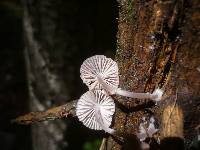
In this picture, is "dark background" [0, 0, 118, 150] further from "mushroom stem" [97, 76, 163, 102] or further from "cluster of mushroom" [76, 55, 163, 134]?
"mushroom stem" [97, 76, 163, 102]

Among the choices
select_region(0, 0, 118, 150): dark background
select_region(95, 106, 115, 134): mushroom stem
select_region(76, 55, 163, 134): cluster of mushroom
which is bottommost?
select_region(0, 0, 118, 150): dark background

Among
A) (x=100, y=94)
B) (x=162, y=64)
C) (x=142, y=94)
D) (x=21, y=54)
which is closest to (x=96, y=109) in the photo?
(x=100, y=94)

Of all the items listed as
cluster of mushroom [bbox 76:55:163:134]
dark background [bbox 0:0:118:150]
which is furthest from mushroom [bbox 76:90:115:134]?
dark background [bbox 0:0:118:150]

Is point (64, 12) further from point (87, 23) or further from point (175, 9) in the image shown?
point (175, 9)

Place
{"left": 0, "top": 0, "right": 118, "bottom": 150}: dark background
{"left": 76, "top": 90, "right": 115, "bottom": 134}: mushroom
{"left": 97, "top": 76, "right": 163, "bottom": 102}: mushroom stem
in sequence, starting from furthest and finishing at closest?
{"left": 0, "top": 0, "right": 118, "bottom": 150}: dark background → {"left": 76, "top": 90, "right": 115, "bottom": 134}: mushroom → {"left": 97, "top": 76, "right": 163, "bottom": 102}: mushroom stem

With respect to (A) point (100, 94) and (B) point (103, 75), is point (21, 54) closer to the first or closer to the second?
(B) point (103, 75)

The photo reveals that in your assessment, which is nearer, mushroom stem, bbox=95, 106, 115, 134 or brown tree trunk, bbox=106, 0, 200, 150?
brown tree trunk, bbox=106, 0, 200, 150
